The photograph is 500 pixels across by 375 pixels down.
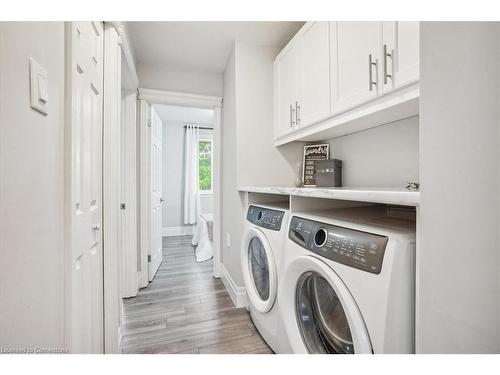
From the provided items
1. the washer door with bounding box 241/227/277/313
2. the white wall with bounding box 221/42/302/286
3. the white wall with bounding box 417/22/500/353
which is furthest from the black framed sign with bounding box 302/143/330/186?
the white wall with bounding box 417/22/500/353

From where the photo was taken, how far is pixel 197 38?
6.42ft

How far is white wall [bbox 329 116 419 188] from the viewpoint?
1268 mm

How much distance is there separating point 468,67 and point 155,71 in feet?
8.50

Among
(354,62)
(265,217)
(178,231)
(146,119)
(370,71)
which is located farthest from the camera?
(178,231)

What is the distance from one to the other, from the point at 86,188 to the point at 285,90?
62.7 inches

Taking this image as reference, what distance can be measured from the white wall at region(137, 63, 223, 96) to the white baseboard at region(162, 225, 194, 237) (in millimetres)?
3087

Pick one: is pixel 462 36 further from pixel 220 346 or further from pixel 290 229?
pixel 220 346

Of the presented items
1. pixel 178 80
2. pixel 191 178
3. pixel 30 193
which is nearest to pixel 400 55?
pixel 30 193

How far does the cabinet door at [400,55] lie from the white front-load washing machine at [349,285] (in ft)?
1.99

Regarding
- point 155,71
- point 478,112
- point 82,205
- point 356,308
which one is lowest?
point 356,308

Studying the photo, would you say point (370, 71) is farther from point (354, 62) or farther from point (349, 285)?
point (349, 285)

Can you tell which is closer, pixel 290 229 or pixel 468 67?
pixel 468 67
